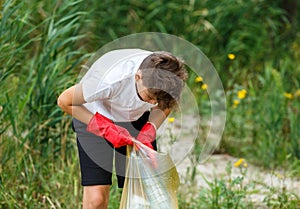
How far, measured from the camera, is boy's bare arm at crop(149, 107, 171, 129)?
121 inches

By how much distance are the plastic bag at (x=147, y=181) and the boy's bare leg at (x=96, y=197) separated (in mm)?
117

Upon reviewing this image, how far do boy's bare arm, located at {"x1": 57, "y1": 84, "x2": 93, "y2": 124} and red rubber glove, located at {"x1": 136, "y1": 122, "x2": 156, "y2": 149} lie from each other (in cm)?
25

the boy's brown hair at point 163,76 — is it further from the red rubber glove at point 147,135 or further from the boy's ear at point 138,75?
the red rubber glove at point 147,135

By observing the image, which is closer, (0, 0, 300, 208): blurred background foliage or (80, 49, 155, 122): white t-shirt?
(80, 49, 155, 122): white t-shirt

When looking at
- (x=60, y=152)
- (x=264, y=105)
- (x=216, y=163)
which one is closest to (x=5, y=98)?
(x=60, y=152)

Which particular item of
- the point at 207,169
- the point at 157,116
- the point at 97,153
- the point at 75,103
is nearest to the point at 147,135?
the point at 157,116

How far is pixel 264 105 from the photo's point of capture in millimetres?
4973

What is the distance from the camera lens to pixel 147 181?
2.99 metres

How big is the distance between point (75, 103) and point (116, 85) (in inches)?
9.3

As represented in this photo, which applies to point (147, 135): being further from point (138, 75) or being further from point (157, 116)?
point (138, 75)

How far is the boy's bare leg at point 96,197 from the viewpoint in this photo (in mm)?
3041

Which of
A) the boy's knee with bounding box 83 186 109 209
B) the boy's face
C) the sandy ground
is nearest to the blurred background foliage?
the sandy ground

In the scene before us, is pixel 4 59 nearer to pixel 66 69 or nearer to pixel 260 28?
pixel 66 69

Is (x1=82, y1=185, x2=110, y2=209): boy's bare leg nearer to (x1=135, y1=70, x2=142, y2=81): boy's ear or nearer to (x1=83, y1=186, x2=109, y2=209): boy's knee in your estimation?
(x1=83, y1=186, x2=109, y2=209): boy's knee
